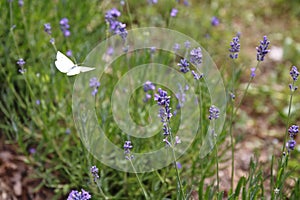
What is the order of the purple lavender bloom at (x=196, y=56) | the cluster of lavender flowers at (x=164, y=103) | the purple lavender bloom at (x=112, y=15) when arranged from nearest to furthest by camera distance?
the cluster of lavender flowers at (x=164, y=103) → the purple lavender bloom at (x=196, y=56) → the purple lavender bloom at (x=112, y=15)

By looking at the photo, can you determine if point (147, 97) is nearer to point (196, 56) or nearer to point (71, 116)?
point (71, 116)

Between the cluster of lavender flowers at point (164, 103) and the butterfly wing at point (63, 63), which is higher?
the butterfly wing at point (63, 63)

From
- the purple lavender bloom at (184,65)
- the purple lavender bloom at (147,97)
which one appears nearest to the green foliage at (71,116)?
the purple lavender bloom at (147,97)

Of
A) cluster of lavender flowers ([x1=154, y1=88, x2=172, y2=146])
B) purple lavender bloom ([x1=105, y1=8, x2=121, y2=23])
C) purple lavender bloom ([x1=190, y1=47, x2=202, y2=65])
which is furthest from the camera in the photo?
purple lavender bloom ([x1=105, y1=8, x2=121, y2=23])

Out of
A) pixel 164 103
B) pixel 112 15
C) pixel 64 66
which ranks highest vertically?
pixel 112 15

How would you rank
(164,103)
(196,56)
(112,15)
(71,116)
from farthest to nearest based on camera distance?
(71,116) → (112,15) → (196,56) → (164,103)

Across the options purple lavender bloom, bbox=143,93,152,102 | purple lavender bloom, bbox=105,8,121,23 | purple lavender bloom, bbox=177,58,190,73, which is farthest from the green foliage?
purple lavender bloom, bbox=177,58,190,73

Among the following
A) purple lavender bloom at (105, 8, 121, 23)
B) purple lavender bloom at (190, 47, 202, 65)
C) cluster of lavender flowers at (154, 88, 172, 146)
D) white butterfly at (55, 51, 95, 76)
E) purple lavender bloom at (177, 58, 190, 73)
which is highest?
purple lavender bloom at (105, 8, 121, 23)

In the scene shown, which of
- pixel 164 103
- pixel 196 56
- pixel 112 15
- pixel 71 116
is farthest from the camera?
pixel 71 116

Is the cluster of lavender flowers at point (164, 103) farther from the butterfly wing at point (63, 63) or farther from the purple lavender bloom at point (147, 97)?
the purple lavender bloom at point (147, 97)

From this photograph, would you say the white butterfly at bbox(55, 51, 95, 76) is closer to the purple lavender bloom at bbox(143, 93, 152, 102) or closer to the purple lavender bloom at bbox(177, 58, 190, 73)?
the purple lavender bloom at bbox(177, 58, 190, 73)

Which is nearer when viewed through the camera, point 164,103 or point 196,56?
point 164,103

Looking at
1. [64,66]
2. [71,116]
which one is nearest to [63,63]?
[64,66]
